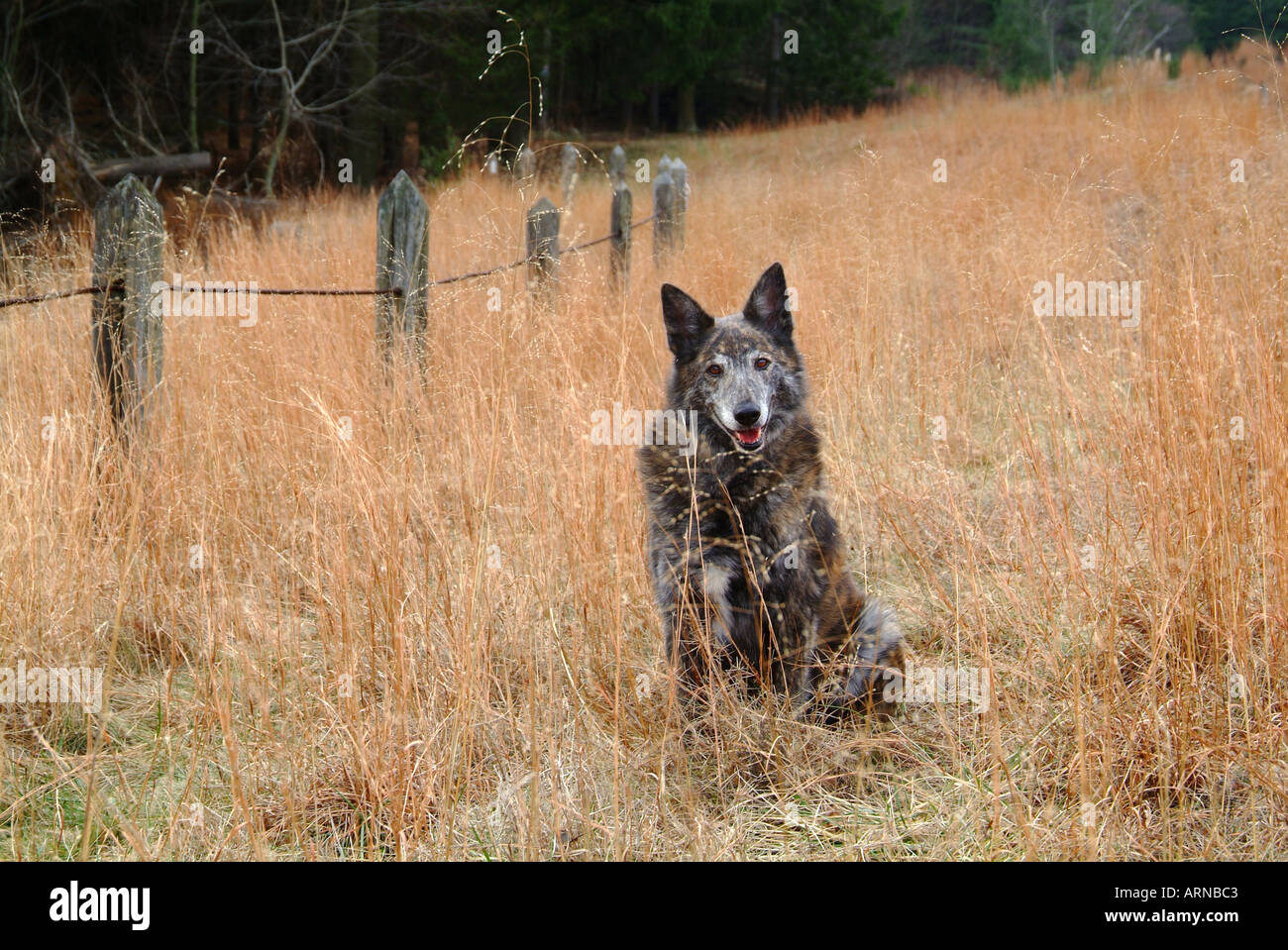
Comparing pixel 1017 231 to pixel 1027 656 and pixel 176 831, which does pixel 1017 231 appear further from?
pixel 176 831

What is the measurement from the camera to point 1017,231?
22.3 ft

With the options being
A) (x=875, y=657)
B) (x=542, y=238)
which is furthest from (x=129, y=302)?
(x=875, y=657)

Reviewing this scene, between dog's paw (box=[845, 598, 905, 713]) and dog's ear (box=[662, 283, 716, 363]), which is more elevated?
dog's ear (box=[662, 283, 716, 363])

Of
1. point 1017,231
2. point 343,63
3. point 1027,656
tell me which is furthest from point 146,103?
point 1027,656

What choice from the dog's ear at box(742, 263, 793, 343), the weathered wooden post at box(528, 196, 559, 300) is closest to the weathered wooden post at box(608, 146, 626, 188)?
the weathered wooden post at box(528, 196, 559, 300)

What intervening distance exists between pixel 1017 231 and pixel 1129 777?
533 centimetres

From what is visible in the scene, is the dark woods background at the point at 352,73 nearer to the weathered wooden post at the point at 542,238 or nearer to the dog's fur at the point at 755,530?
the weathered wooden post at the point at 542,238

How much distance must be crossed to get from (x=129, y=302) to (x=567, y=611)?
83.6 inches

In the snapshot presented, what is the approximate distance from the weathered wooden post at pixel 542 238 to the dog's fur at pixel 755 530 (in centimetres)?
199

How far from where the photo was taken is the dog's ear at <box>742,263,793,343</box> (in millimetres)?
3000

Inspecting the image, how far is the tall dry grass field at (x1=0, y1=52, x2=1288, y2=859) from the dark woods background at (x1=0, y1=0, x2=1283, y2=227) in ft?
25.8

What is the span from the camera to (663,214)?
8.60m

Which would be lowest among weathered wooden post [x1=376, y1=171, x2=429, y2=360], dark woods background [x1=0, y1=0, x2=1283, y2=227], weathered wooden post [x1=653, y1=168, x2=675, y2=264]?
weathered wooden post [x1=376, y1=171, x2=429, y2=360]

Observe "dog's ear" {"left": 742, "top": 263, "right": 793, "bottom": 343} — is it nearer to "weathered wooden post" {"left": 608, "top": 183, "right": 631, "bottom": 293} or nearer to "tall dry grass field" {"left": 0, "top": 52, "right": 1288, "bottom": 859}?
"tall dry grass field" {"left": 0, "top": 52, "right": 1288, "bottom": 859}
